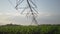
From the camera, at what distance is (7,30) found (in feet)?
42.3

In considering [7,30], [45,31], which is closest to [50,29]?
[45,31]

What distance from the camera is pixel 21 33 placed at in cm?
1164

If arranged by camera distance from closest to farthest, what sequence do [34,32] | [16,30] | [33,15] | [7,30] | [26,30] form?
[33,15]
[34,32]
[26,30]
[16,30]
[7,30]

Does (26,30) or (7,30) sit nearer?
(26,30)

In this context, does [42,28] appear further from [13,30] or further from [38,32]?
[13,30]

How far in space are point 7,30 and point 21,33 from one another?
175 cm

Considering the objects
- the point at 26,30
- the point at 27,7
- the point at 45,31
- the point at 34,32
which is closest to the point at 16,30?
the point at 26,30

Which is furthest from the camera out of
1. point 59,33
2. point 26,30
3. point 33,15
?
point 26,30

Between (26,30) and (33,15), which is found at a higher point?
(33,15)

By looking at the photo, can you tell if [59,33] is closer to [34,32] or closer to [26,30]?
[34,32]

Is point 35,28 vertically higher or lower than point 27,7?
lower

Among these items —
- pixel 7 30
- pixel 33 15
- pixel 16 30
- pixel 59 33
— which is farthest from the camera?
pixel 7 30

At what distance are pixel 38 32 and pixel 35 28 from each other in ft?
1.43

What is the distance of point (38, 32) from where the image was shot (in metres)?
10.3
